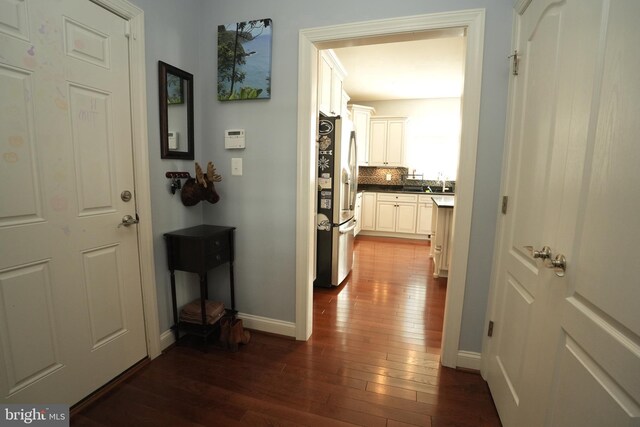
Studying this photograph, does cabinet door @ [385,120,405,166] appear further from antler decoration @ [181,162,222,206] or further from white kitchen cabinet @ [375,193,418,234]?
antler decoration @ [181,162,222,206]

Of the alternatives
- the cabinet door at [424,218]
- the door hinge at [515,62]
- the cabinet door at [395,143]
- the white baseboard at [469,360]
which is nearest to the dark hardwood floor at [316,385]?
the white baseboard at [469,360]

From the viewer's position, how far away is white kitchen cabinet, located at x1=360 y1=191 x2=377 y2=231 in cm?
578

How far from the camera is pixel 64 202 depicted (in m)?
1.43

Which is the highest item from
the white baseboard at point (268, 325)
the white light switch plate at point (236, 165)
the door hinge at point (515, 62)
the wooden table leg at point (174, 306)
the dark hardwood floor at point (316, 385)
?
the door hinge at point (515, 62)

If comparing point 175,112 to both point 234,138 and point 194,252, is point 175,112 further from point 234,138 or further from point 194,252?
point 194,252

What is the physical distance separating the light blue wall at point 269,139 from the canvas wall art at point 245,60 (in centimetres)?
6

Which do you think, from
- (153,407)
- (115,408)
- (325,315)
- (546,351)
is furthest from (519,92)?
(115,408)

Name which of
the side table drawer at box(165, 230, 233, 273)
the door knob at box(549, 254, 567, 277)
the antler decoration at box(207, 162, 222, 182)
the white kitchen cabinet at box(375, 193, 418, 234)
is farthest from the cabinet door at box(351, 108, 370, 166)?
the door knob at box(549, 254, 567, 277)

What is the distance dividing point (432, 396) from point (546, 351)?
84cm

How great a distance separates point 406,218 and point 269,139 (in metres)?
4.15

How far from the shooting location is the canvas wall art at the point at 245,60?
6.57 ft

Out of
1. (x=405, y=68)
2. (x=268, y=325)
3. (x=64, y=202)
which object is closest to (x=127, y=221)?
(x=64, y=202)

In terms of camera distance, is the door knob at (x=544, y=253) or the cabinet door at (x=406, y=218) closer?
the door knob at (x=544, y=253)

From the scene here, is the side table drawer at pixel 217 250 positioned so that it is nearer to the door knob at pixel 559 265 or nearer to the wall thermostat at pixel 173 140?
the wall thermostat at pixel 173 140
